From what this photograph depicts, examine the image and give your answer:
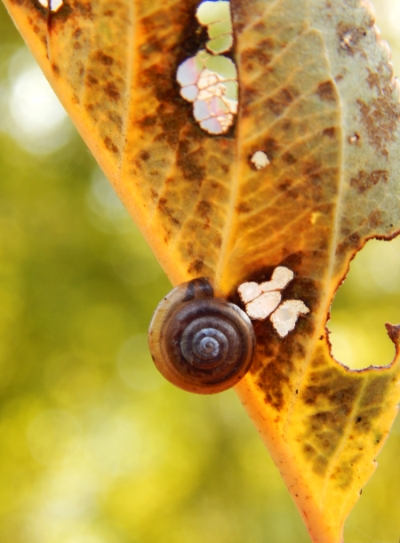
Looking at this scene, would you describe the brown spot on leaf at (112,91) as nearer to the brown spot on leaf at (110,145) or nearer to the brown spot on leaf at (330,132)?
the brown spot on leaf at (110,145)

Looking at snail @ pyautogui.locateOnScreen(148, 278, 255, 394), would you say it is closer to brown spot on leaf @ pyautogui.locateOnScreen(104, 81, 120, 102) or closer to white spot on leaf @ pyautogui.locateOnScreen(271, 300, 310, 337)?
white spot on leaf @ pyautogui.locateOnScreen(271, 300, 310, 337)

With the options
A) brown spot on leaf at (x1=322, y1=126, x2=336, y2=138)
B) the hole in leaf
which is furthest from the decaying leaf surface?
the hole in leaf

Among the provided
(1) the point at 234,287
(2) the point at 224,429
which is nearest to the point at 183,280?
(1) the point at 234,287

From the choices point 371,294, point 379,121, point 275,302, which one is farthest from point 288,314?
point 371,294

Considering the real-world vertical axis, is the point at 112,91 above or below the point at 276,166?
above

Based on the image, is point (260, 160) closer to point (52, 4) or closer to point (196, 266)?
point (196, 266)

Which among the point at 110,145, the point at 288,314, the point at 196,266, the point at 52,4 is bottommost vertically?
the point at 288,314

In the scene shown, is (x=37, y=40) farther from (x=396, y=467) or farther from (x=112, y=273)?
(x=396, y=467)
